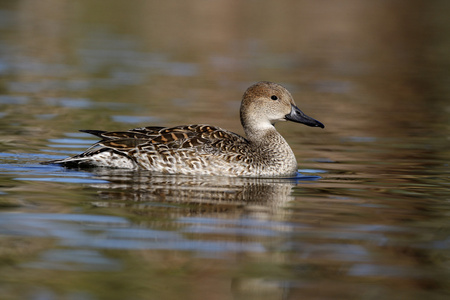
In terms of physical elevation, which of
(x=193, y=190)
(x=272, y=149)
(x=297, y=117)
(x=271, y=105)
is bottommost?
(x=193, y=190)

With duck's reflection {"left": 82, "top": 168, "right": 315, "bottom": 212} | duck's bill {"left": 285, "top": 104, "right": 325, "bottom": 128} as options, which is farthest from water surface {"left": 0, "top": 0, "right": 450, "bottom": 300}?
duck's bill {"left": 285, "top": 104, "right": 325, "bottom": 128}

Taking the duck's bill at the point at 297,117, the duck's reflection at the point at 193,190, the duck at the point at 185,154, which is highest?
the duck's bill at the point at 297,117

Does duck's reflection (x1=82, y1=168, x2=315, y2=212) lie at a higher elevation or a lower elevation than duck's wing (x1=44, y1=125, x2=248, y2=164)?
lower

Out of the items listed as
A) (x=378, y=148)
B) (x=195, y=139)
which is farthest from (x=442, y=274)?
(x=378, y=148)

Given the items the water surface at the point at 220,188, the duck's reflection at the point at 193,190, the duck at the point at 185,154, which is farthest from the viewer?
the duck at the point at 185,154

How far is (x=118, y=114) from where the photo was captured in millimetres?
16234

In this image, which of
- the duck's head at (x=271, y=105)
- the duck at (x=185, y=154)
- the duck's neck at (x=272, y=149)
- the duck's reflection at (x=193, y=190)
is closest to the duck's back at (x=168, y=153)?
the duck at (x=185, y=154)

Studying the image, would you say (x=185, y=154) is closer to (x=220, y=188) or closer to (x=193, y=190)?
(x=220, y=188)

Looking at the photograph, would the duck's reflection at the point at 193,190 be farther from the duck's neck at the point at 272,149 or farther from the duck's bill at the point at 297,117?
the duck's bill at the point at 297,117

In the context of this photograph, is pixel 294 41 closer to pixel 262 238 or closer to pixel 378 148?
pixel 378 148

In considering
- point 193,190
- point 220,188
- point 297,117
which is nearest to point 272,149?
point 297,117

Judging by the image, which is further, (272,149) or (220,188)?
(272,149)

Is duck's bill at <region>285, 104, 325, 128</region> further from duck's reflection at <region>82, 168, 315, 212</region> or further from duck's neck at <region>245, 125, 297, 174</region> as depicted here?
duck's reflection at <region>82, 168, 315, 212</region>

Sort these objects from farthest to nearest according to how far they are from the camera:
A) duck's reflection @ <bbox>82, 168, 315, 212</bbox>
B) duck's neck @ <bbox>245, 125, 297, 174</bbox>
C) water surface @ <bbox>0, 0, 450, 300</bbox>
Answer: duck's neck @ <bbox>245, 125, 297, 174</bbox>, duck's reflection @ <bbox>82, 168, 315, 212</bbox>, water surface @ <bbox>0, 0, 450, 300</bbox>
